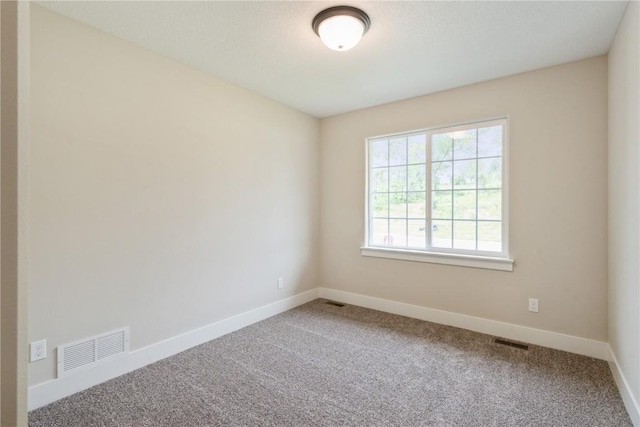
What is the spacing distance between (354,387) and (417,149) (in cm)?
257

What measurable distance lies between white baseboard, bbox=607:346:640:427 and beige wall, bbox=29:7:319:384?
2985 mm

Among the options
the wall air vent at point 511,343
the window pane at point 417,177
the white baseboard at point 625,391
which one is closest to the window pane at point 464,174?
the window pane at point 417,177

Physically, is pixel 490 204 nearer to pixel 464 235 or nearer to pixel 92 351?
pixel 464 235

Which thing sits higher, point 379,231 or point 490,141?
point 490,141

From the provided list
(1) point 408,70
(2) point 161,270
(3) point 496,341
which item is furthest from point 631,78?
(2) point 161,270

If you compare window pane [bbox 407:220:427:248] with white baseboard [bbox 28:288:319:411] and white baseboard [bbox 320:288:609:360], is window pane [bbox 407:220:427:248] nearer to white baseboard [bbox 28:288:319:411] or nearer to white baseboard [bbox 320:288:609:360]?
white baseboard [bbox 320:288:609:360]

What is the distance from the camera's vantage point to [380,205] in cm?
391

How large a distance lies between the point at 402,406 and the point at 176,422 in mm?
1360

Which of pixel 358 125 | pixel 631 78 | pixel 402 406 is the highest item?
pixel 358 125

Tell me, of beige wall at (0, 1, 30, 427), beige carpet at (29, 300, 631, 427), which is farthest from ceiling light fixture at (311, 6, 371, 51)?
beige carpet at (29, 300, 631, 427)

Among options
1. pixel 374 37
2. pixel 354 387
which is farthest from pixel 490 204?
pixel 354 387

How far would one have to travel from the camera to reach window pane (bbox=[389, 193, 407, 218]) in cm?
369

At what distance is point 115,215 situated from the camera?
2.30 meters

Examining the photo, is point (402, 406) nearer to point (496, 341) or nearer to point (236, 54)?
point (496, 341)
